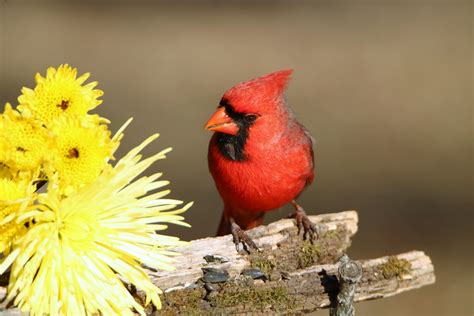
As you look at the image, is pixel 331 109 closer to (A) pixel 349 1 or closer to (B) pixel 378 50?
(B) pixel 378 50

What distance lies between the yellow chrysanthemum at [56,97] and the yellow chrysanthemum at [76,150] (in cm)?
4

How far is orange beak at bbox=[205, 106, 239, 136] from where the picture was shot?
2.40 metres

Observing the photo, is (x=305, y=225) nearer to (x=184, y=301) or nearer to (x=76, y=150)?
(x=184, y=301)

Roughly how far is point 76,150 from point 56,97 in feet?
0.40

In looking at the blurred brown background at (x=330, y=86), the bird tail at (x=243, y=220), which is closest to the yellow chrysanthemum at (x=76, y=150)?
the bird tail at (x=243, y=220)

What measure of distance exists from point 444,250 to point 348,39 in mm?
3515

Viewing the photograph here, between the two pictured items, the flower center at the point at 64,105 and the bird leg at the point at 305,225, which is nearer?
the flower center at the point at 64,105

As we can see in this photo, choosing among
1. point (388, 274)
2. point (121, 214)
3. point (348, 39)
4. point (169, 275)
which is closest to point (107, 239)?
point (121, 214)

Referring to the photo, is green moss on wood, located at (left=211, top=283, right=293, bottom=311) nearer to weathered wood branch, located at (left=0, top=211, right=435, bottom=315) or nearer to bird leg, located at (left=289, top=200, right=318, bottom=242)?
weathered wood branch, located at (left=0, top=211, right=435, bottom=315)

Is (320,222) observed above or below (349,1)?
below

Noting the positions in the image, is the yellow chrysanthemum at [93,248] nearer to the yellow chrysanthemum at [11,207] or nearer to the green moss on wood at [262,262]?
the yellow chrysanthemum at [11,207]


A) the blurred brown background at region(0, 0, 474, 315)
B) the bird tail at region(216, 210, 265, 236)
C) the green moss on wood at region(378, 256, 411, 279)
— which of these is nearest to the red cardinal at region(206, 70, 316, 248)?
the bird tail at region(216, 210, 265, 236)

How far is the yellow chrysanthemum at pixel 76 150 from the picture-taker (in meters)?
1.63

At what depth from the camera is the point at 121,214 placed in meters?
1.77
